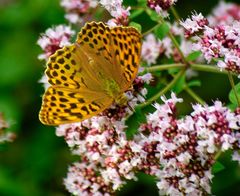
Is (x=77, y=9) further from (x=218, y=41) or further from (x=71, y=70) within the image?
(x=218, y=41)

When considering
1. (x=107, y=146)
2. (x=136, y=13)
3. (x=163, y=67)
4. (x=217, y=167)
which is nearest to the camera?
(x=217, y=167)

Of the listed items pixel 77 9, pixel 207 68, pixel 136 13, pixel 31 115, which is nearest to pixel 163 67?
pixel 207 68

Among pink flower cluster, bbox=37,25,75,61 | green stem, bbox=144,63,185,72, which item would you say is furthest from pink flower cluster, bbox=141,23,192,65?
pink flower cluster, bbox=37,25,75,61

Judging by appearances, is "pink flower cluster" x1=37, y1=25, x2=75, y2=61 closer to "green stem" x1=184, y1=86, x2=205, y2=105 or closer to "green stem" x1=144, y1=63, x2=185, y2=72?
"green stem" x1=144, y1=63, x2=185, y2=72

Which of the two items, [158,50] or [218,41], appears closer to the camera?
[218,41]

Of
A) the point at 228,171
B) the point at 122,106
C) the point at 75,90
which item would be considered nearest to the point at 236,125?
the point at 122,106

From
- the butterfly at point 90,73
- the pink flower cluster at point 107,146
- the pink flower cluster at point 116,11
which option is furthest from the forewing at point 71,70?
the pink flower cluster at point 116,11

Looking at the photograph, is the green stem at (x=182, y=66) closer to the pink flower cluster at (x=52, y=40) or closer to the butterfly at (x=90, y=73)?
the butterfly at (x=90, y=73)
